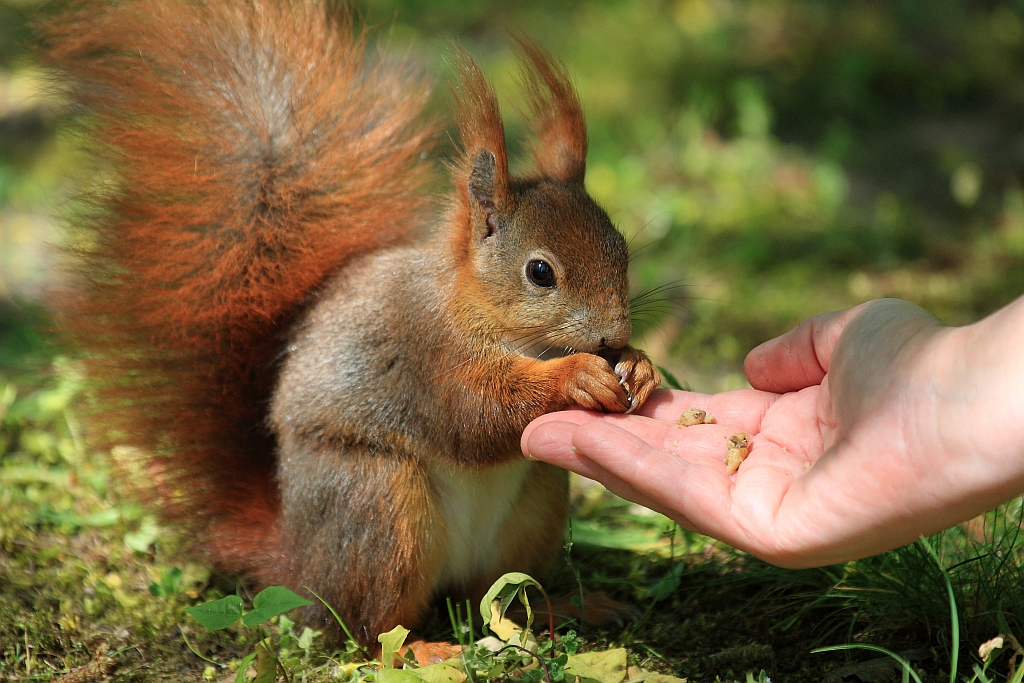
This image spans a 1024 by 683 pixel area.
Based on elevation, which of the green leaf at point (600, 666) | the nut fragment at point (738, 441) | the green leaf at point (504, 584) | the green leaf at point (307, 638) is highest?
the nut fragment at point (738, 441)

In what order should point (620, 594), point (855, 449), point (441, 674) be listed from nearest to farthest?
1. point (855, 449)
2. point (441, 674)
3. point (620, 594)

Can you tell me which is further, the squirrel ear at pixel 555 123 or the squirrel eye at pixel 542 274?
the squirrel ear at pixel 555 123

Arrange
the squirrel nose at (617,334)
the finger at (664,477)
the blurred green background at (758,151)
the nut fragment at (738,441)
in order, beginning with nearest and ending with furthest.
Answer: the finger at (664,477), the nut fragment at (738,441), the squirrel nose at (617,334), the blurred green background at (758,151)

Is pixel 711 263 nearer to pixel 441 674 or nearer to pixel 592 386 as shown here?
pixel 592 386

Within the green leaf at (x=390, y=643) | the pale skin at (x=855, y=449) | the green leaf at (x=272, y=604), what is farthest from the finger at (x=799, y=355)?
the green leaf at (x=272, y=604)

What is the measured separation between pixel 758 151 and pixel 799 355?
254cm

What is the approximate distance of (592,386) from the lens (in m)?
1.59

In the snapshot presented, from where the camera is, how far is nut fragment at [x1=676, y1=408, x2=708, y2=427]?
1659mm

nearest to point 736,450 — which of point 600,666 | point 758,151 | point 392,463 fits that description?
point 600,666

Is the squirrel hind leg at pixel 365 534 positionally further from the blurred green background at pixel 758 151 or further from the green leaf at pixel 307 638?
the blurred green background at pixel 758 151

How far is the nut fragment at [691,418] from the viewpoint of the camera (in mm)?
1659

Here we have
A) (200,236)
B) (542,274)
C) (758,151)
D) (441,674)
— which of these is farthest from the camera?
(758,151)

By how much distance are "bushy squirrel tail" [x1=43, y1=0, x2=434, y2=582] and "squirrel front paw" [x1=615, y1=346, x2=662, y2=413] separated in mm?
674

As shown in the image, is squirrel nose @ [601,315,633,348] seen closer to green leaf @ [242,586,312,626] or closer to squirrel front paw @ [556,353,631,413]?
squirrel front paw @ [556,353,631,413]
